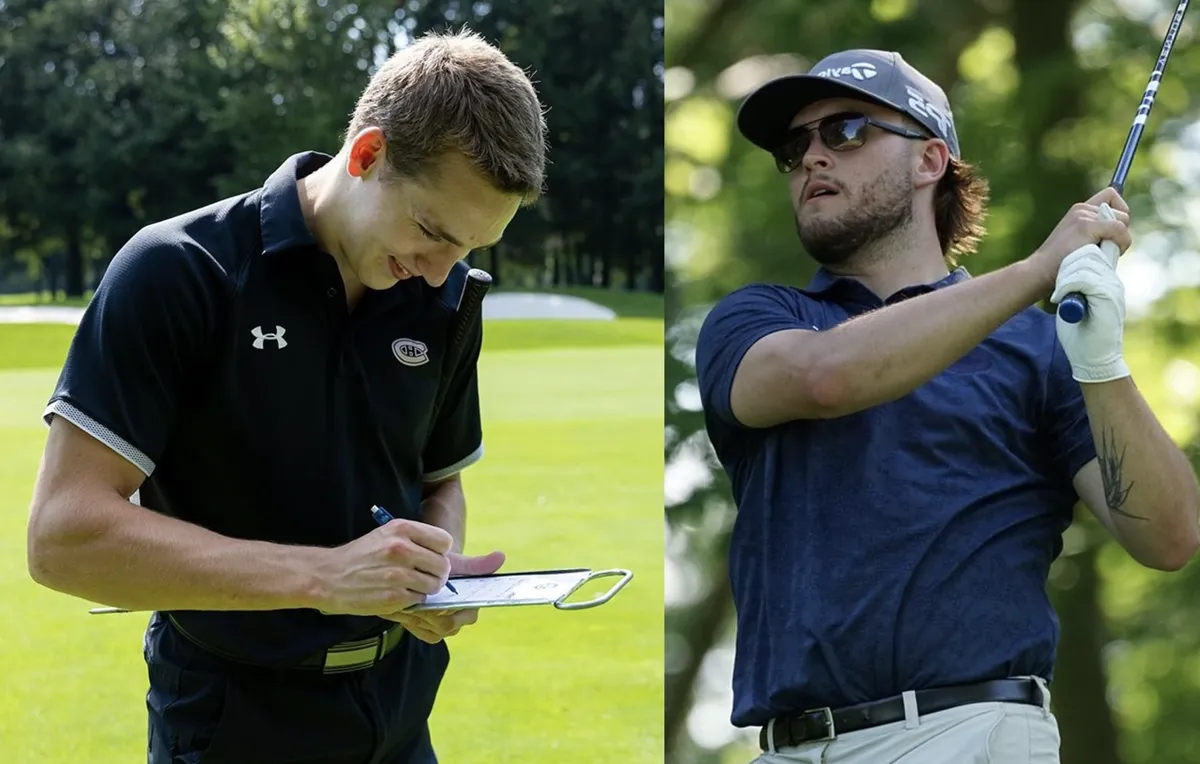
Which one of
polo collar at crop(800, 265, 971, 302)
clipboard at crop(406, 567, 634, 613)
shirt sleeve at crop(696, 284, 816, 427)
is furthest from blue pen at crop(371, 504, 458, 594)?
polo collar at crop(800, 265, 971, 302)

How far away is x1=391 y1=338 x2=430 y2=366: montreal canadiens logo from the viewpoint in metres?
1.77

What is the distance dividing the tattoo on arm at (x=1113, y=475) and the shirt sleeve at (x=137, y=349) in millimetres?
1176

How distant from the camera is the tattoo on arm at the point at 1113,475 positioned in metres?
1.83

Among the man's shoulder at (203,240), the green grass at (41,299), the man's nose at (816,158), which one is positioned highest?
the man's nose at (816,158)

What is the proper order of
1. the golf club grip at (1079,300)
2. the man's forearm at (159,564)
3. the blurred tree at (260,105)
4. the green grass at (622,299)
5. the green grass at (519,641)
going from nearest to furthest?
the man's forearm at (159,564), the golf club grip at (1079,300), the green grass at (519,641), the blurred tree at (260,105), the green grass at (622,299)

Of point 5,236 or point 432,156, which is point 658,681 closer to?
point 432,156

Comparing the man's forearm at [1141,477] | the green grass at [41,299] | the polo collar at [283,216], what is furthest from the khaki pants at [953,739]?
the green grass at [41,299]

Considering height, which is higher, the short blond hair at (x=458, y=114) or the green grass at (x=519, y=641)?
the short blond hair at (x=458, y=114)

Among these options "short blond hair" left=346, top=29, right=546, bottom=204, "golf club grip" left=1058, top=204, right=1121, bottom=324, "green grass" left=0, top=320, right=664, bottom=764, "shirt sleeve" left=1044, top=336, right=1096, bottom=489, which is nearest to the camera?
"short blond hair" left=346, top=29, right=546, bottom=204

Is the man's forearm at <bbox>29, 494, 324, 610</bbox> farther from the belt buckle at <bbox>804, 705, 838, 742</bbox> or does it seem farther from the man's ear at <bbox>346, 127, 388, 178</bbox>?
the belt buckle at <bbox>804, 705, 838, 742</bbox>

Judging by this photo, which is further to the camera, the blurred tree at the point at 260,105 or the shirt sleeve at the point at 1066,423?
the blurred tree at the point at 260,105

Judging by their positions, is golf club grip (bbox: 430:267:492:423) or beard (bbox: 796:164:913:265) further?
beard (bbox: 796:164:913:265)

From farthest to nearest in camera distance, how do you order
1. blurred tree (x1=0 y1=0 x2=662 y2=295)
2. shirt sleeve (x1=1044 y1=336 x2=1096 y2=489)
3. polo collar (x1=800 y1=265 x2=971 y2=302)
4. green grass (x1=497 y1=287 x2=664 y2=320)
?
1. green grass (x1=497 y1=287 x2=664 y2=320)
2. blurred tree (x1=0 y1=0 x2=662 y2=295)
3. polo collar (x1=800 y1=265 x2=971 y2=302)
4. shirt sleeve (x1=1044 y1=336 x2=1096 y2=489)

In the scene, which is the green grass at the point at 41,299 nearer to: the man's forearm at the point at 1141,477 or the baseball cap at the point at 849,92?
the baseball cap at the point at 849,92
